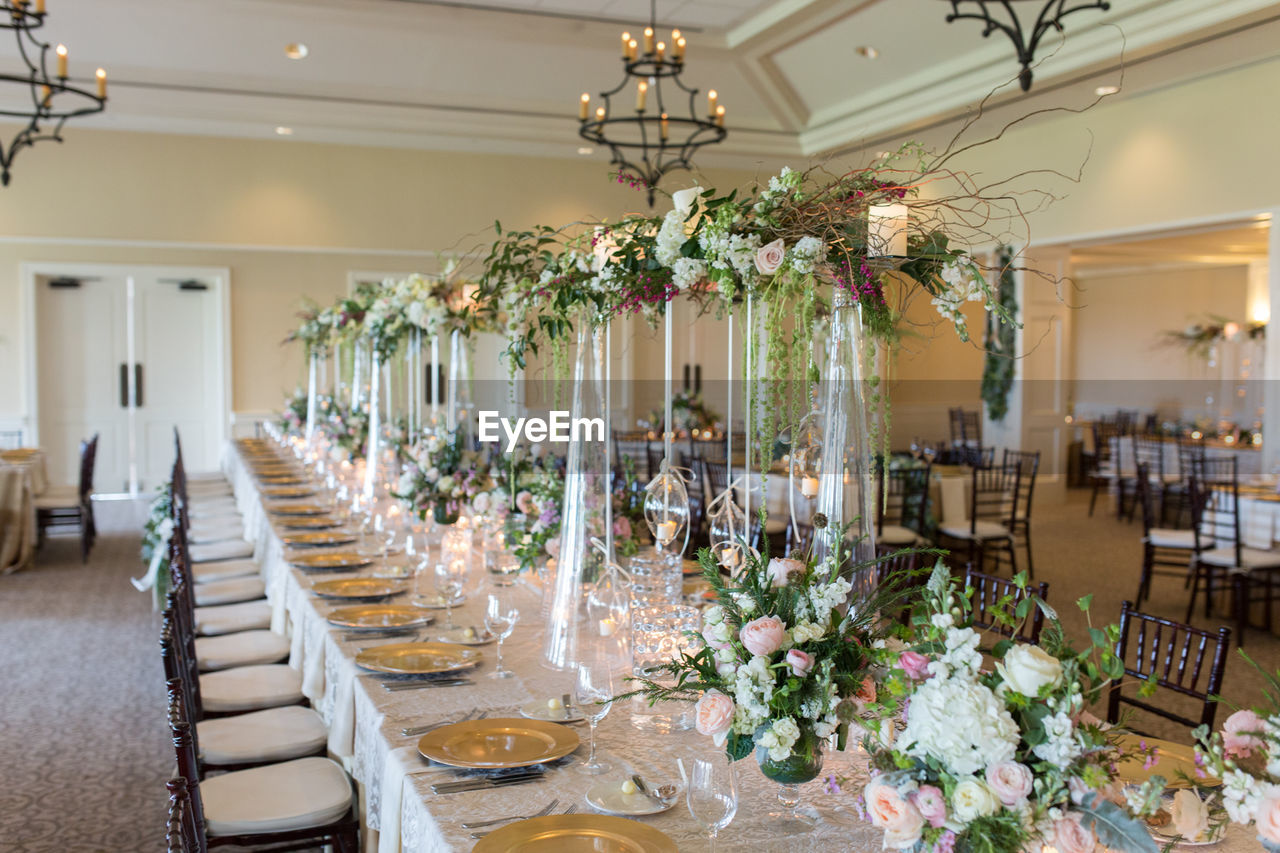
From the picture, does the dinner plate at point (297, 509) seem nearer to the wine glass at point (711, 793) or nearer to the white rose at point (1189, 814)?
the wine glass at point (711, 793)

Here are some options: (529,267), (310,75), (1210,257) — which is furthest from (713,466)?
(1210,257)

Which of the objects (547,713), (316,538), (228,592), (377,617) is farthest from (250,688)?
(547,713)

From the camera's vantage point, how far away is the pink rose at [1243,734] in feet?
4.34

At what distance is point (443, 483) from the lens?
3941mm

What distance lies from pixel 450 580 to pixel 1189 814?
2.14 m

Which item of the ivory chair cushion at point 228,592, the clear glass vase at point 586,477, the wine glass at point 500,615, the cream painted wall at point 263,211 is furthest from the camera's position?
the cream painted wall at point 263,211

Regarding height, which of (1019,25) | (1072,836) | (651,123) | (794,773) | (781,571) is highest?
(651,123)

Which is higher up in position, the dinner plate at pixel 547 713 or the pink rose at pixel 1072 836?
the pink rose at pixel 1072 836

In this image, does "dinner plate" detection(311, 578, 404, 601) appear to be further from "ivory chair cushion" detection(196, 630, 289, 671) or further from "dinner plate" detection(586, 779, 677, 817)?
"dinner plate" detection(586, 779, 677, 817)

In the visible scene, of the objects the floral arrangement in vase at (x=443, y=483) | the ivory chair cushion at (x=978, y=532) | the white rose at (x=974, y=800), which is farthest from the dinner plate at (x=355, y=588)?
the ivory chair cushion at (x=978, y=532)

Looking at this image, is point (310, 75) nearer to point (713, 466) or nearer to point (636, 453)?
point (636, 453)

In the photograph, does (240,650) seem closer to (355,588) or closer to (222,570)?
(355,588)

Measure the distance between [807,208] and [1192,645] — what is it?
4.79ft

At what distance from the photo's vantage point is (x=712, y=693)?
159 cm
